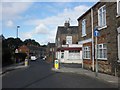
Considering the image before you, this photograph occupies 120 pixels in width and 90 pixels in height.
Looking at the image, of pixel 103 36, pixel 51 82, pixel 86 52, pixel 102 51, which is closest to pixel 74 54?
pixel 86 52

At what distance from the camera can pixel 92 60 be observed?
2541 centimetres

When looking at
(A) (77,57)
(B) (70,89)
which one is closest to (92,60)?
(B) (70,89)

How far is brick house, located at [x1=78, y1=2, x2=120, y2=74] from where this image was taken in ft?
63.1

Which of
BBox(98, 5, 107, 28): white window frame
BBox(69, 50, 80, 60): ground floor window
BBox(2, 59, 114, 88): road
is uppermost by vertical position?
BBox(98, 5, 107, 28): white window frame

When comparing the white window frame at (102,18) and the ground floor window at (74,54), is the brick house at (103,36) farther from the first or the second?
the ground floor window at (74,54)

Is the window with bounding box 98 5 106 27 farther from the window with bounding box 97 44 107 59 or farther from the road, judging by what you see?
the road

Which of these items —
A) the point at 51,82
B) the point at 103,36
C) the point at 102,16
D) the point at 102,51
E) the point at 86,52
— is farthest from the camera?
the point at 86,52

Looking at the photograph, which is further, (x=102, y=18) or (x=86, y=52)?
(x=86, y=52)

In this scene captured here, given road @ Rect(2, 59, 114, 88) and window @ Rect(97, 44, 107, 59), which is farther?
window @ Rect(97, 44, 107, 59)

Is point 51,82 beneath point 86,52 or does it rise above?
beneath

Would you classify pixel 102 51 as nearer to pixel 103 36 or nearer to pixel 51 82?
pixel 103 36

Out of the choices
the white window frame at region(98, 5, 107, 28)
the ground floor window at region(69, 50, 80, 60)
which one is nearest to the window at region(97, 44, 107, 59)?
the white window frame at region(98, 5, 107, 28)

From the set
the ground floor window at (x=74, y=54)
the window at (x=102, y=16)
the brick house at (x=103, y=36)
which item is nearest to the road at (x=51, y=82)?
the brick house at (x=103, y=36)

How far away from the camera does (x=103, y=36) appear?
71.4 ft
